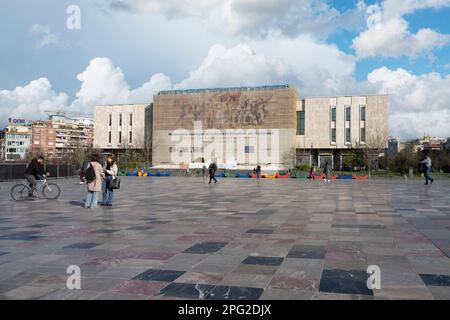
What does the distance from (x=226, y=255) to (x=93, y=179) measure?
7645 mm

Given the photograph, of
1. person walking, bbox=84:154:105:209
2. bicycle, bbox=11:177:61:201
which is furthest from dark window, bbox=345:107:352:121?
person walking, bbox=84:154:105:209

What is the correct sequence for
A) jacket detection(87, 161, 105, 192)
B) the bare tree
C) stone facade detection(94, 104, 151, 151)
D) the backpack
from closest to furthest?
1. the backpack
2. jacket detection(87, 161, 105, 192)
3. the bare tree
4. stone facade detection(94, 104, 151, 151)

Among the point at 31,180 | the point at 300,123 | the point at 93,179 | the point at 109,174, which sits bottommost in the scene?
the point at 31,180

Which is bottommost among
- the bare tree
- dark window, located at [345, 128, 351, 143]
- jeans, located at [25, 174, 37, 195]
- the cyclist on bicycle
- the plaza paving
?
the plaza paving

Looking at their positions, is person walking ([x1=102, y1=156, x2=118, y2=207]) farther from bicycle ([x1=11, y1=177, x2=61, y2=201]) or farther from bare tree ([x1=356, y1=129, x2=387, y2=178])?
bare tree ([x1=356, y1=129, x2=387, y2=178])

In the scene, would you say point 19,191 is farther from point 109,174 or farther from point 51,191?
point 109,174

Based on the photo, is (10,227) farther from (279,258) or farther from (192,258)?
(279,258)

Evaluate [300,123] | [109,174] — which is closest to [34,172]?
[109,174]

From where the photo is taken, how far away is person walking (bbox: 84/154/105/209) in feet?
40.9

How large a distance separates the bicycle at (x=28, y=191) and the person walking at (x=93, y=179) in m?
3.87

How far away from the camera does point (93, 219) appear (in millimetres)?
10289

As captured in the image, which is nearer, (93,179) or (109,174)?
(93,179)

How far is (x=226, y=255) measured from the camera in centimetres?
613

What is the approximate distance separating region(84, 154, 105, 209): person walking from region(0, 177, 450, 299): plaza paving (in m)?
1.65
